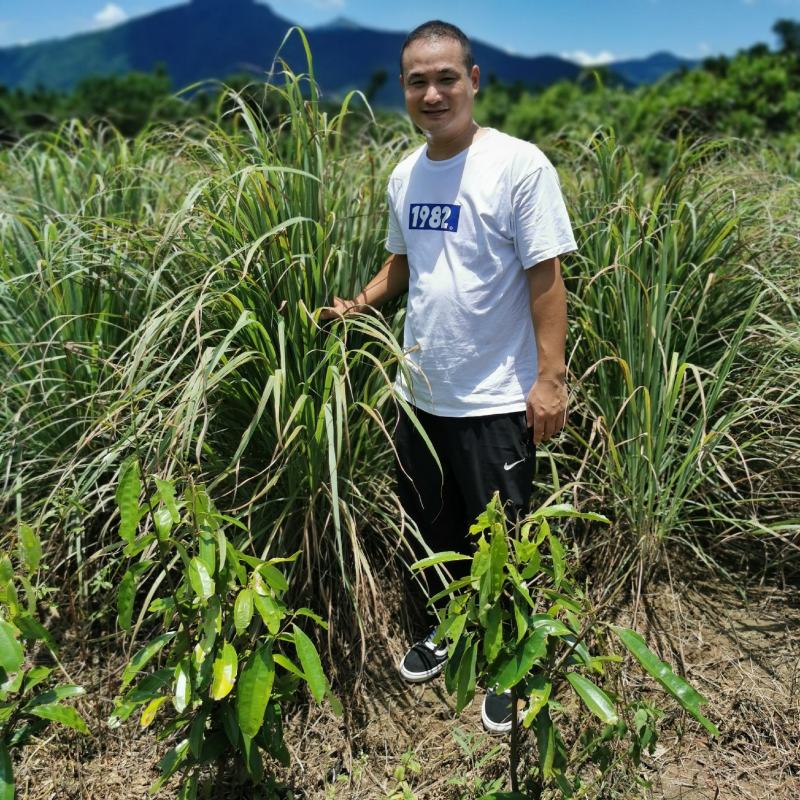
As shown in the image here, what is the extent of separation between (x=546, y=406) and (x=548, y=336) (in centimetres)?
18

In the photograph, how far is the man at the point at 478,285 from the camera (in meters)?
1.87

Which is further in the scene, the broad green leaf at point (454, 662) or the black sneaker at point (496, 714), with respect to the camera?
the black sneaker at point (496, 714)

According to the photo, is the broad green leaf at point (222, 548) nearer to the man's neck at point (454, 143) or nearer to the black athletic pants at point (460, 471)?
the black athletic pants at point (460, 471)

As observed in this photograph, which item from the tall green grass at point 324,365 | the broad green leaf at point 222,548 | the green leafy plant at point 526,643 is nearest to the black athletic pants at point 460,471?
the tall green grass at point 324,365

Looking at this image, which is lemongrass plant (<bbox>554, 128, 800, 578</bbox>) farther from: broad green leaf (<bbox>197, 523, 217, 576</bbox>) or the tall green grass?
broad green leaf (<bbox>197, 523, 217, 576</bbox>)

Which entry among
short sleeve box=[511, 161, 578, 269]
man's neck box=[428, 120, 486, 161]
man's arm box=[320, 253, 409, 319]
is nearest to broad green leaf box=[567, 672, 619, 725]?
short sleeve box=[511, 161, 578, 269]

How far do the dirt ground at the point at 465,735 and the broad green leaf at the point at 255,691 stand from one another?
0.55 meters

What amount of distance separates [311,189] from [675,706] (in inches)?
70.0

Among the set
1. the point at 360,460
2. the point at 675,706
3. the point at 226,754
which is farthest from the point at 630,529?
the point at 226,754

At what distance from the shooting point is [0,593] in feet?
5.06

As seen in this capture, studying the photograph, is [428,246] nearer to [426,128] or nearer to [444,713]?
[426,128]

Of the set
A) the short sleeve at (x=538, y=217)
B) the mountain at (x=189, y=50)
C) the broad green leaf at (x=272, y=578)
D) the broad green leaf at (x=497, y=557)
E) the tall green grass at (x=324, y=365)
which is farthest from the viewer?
the mountain at (x=189, y=50)

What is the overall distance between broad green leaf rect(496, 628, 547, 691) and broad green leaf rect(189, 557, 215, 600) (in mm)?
580

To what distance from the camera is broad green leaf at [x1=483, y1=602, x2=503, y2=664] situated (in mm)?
1427
